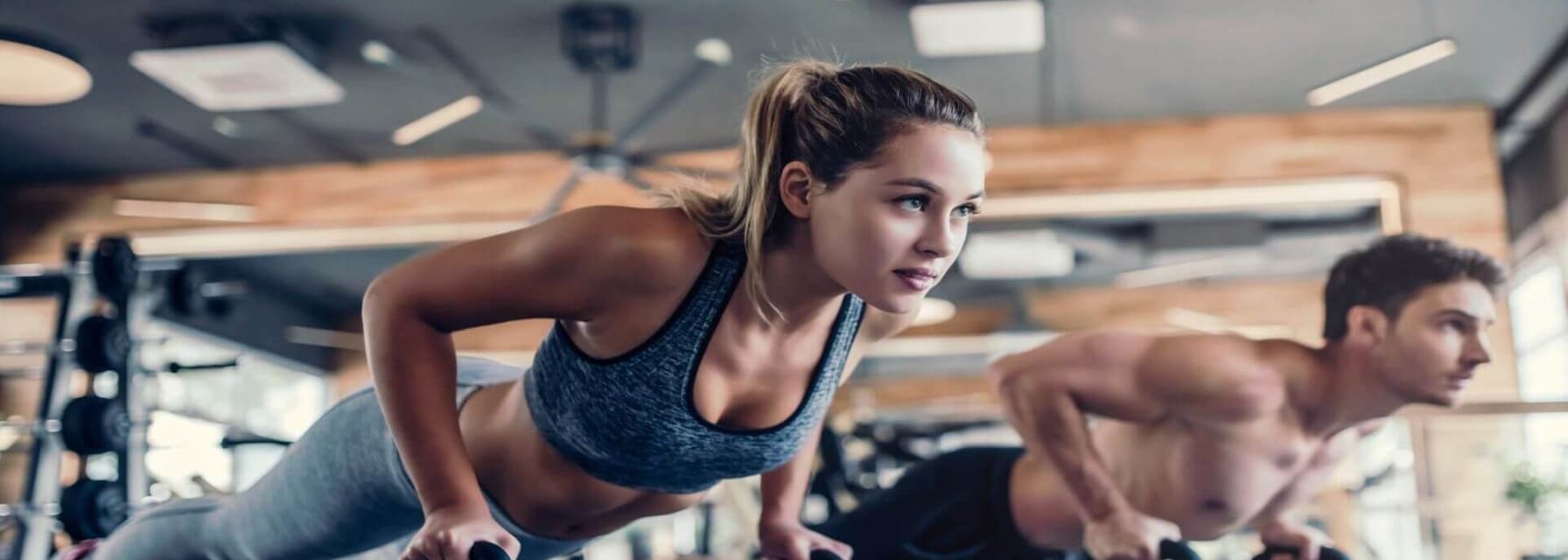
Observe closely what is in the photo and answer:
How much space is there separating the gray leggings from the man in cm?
89

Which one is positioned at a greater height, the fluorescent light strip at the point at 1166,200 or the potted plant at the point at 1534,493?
the fluorescent light strip at the point at 1166,200

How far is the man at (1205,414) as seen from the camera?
6.47ft

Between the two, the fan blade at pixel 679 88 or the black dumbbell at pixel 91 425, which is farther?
the fan blade at pixel 679 88

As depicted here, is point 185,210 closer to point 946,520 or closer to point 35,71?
point 35,71

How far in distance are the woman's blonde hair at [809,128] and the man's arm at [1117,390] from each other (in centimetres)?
97

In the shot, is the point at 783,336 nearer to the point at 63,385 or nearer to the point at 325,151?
the point at 63,385

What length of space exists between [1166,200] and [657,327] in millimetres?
3929

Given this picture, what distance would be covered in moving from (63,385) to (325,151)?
90.8 inches

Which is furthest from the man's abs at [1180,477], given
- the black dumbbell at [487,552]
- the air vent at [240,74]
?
the air vent at [240,74]

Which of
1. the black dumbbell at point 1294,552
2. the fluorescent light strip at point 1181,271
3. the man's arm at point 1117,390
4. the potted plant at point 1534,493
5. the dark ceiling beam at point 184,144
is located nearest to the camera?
the black dumbbell at point 1294,552

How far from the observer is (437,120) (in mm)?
5156

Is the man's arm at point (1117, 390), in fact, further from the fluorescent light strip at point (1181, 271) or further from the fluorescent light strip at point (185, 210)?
the fluorescent light strip at point (1181, 271)

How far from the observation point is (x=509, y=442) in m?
1.45

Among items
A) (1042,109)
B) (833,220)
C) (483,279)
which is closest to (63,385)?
(483,279)
